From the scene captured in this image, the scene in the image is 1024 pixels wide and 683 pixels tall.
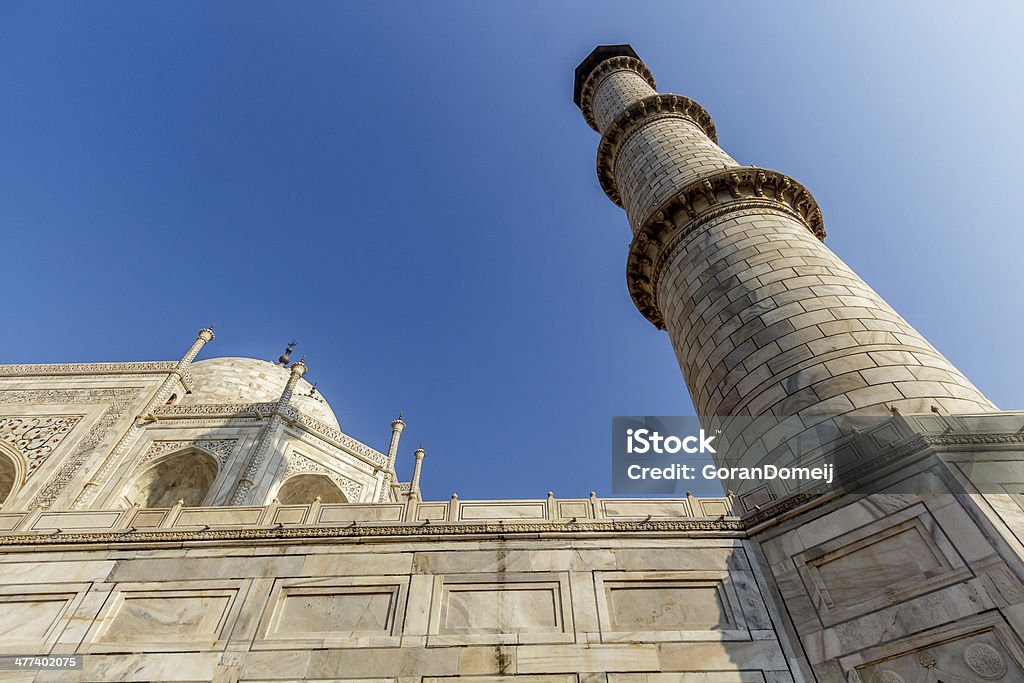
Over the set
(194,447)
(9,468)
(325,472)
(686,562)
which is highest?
(325,472)

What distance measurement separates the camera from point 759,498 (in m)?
7.30

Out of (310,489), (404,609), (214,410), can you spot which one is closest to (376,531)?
(404,609)

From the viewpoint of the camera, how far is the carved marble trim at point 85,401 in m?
15.8

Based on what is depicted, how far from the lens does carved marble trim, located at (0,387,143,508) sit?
1579cm

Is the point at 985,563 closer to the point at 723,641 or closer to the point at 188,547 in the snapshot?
the point at 723,641

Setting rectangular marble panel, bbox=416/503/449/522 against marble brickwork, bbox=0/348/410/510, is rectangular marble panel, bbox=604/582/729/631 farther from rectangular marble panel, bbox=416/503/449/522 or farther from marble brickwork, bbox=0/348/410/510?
marble brickwork, bbox=0/348/410/510

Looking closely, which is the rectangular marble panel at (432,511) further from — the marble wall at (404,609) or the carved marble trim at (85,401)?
the carved marble trim at (85,401)

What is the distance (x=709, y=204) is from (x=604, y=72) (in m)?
13.0

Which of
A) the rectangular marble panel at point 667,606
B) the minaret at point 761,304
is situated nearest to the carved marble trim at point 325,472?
the minaret at point 761,304

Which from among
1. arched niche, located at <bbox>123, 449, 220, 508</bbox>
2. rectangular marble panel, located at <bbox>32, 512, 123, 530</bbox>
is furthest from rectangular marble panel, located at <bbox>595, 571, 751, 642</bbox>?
arched niche, located at <bbox>123, 449, 220, 508</bbox>

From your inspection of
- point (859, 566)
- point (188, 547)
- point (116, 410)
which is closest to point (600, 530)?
point (859, 566)

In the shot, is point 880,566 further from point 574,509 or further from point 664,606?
point 574,509

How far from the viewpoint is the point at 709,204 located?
11.9m

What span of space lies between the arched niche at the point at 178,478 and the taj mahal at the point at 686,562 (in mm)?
9303
